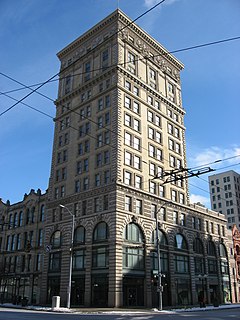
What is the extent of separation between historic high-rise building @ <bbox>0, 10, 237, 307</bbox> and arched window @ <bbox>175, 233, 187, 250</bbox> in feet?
0.54

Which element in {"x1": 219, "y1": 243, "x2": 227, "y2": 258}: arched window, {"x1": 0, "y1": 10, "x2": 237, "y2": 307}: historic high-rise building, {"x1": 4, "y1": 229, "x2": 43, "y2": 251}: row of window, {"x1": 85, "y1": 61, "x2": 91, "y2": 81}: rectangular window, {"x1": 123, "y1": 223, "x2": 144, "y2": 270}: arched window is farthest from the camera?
{"x1": 219, "y1": 243, "x2": 227, "y2": 258}: arched window

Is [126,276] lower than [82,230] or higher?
lower

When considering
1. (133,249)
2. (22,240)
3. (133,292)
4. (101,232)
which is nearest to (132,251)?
(133,249)

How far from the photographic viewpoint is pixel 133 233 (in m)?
48.3

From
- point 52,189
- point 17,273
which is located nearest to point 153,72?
point 52,189

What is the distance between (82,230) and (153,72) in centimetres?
3382

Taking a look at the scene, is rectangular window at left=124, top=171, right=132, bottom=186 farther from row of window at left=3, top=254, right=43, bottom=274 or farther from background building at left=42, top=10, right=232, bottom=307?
row of window at left=3, top=254, right=43, bottom=274

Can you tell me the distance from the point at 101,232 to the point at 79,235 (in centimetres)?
482

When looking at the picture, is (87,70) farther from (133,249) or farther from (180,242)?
(180,242)

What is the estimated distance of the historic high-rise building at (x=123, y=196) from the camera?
46.7 m

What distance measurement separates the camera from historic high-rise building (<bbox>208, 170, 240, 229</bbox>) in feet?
416

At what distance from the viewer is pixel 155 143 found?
196ft

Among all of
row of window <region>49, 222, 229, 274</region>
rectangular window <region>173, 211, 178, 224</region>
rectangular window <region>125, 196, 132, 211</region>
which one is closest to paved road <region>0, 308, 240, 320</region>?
row of window <region>49, 222, 229, 274</region>

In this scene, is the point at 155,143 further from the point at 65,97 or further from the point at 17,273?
the point at 17,273
